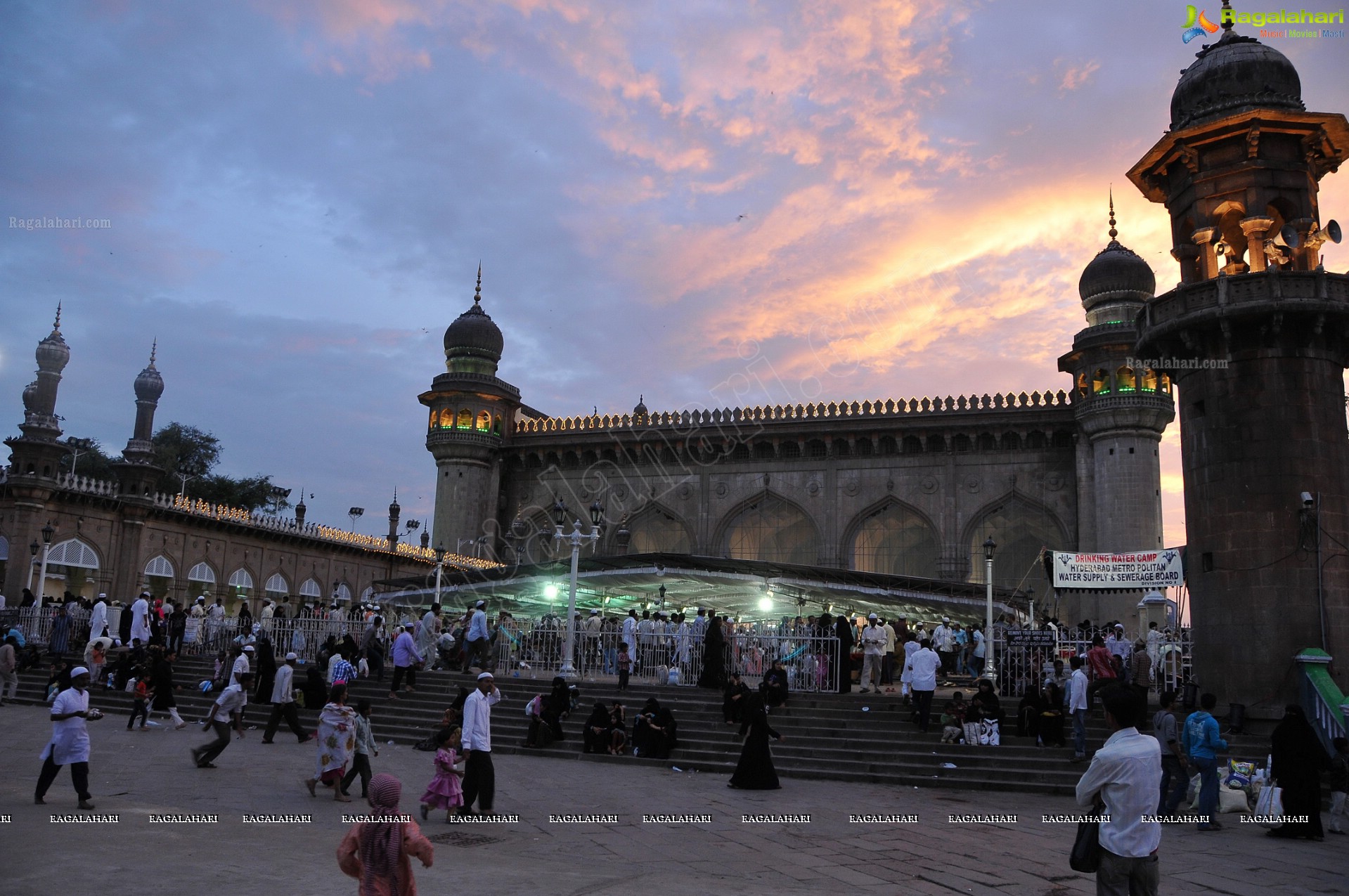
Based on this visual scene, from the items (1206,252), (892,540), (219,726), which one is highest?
(1206,252)

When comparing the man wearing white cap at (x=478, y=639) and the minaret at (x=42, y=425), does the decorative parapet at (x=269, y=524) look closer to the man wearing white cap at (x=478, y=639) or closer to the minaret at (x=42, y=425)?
the minaret at (x=42, y=425)

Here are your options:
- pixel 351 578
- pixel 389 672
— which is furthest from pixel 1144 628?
pixel 351 578

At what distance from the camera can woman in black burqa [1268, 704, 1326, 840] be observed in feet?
32.2

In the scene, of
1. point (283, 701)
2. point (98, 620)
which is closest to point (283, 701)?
point (283, 701)

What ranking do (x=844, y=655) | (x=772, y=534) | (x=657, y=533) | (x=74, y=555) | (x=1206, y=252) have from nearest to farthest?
(x=1206, y=252) → (x=844, y=655) → (x=74, y=555) → (x=772, y=534) → (x=657, y=533)

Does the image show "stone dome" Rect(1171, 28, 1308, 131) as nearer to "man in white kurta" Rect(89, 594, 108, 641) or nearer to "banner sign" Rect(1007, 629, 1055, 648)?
"banner sign" Rect(1007, 629, 1055, 648)

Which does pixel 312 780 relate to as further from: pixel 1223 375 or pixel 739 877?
pixel 1223 375

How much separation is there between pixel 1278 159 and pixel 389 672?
17946 mm

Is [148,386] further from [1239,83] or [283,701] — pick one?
[1239,83]

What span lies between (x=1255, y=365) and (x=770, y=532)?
19701mm

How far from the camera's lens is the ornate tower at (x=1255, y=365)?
13.9 metres

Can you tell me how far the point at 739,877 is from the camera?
7.29 metres

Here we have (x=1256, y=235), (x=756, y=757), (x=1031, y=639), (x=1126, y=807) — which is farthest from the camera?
(x=1031, y=639)

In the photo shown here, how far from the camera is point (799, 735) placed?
47.8 ft
